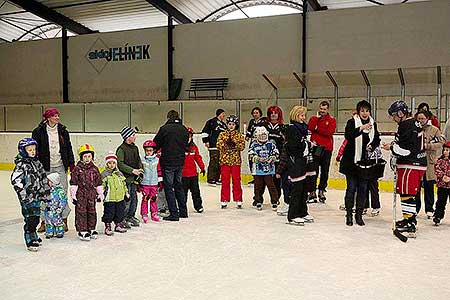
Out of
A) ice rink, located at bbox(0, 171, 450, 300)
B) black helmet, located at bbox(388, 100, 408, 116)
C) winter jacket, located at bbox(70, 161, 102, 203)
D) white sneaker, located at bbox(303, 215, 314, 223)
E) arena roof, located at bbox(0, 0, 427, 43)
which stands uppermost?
arena roof, located at bbox(0, 0, 427, 43)

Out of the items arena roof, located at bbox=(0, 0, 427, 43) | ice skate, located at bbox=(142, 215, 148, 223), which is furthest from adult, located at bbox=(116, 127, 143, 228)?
arena roof, located at bbox=(0, 0, 427, 43)

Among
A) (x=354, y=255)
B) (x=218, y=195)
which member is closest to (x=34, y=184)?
(x=354, y=255)

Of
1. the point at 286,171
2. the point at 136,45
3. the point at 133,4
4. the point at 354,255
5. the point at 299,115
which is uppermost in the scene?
the point at 133,4

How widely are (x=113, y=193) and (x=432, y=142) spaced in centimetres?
360

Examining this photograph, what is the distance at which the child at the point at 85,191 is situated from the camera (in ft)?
16.5

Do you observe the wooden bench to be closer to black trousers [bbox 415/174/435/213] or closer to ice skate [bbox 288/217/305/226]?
black trousers [bbox 415/174/435/213]

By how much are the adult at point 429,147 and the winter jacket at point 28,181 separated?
3965 mm

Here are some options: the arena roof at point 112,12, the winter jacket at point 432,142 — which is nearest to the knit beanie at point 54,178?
the winter jacket at point 432,142

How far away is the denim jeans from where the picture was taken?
242 inches

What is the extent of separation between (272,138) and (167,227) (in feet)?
6.43

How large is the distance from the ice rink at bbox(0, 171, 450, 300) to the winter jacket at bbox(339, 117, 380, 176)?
66 cm

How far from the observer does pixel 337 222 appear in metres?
6.05

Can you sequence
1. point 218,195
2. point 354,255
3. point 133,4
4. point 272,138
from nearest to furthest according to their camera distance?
point 354,255 → point 272,138 → point 218,195 → point 133,4

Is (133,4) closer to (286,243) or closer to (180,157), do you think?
(180,157)
